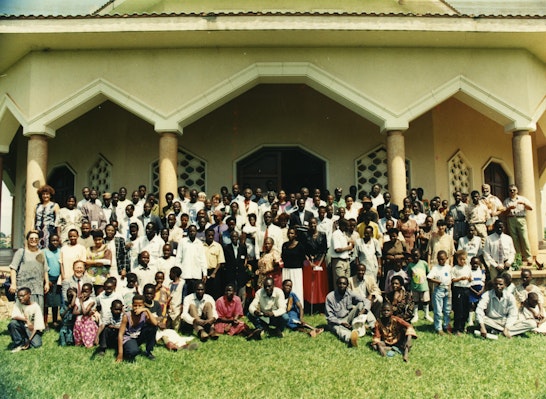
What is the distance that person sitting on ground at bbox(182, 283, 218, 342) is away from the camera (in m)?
6.87

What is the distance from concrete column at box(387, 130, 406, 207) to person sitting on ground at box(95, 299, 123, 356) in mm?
5154

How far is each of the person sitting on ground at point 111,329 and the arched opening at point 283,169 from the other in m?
5.89

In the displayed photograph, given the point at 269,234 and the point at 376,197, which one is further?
the point at 376,197

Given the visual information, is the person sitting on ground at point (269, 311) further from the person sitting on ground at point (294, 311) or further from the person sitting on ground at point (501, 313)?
the person sitting on ground at point (501, 313)

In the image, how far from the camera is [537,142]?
14.5 m

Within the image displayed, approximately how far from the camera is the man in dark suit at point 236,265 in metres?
7.82

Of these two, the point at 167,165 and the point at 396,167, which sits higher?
the point at 167,165

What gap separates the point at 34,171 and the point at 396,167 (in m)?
6.59

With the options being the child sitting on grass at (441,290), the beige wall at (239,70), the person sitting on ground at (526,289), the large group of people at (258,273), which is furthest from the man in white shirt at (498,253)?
the beige wall at (239,70)

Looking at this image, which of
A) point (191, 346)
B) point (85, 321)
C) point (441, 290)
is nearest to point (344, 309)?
point (441, 290)

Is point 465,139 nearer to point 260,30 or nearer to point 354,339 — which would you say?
point 260,30

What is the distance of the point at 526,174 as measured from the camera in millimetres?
9727

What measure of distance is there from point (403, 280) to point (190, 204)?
3697 mm

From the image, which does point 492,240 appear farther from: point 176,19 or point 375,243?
point 176,19
